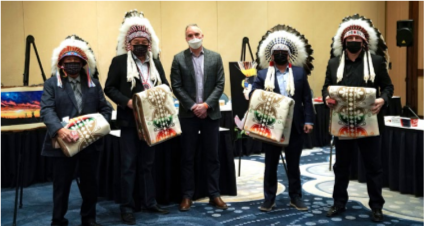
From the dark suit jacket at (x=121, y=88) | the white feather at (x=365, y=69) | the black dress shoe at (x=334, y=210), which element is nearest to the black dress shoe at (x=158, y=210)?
the dark suit jacket at (x=121, y=88)

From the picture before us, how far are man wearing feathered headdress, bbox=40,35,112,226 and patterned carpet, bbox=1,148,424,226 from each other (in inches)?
17.6

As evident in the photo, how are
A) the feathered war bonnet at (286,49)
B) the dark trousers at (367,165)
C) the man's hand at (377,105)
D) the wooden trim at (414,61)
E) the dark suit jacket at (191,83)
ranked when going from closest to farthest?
the man's hand at (377,105)
the dark trousers at (367,165)
the feathered war bonnet at (286,49)
the dark suit jacket at (191,83)
the wooden trim at (414,61)

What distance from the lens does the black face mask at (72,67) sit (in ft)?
12.3

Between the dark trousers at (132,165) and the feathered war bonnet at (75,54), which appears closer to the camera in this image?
the feathered war bonnet at (75,54)

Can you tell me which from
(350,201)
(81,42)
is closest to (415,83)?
(350,201)

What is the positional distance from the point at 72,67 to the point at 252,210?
1891 mm

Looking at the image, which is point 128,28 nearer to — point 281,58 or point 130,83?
point 130,83

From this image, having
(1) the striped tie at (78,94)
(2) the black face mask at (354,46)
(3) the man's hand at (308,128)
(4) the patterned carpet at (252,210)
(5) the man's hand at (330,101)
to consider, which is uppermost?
(2) the black face mask at (354,46)

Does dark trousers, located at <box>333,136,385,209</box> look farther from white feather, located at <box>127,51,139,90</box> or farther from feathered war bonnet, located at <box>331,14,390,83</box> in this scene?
white feather, located at <box>127,51,139,90</box>

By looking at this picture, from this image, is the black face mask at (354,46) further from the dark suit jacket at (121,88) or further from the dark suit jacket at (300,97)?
the dark suit jacket at (121,88)

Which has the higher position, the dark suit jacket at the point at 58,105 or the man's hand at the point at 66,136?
the dark suit jacket at the point at 58,105

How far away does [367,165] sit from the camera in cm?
403

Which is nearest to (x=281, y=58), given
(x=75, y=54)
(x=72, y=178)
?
(x=75, y=54)

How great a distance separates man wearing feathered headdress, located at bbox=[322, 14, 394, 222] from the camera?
3.95 metres
